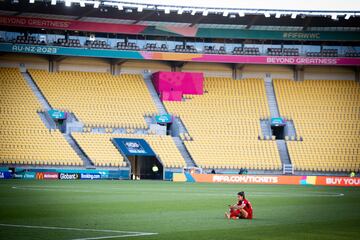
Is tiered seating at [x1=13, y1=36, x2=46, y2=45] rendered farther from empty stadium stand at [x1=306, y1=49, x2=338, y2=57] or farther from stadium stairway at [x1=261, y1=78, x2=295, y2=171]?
empty stadium stand at [x1=306, y1=49, x2=338, y2=57]

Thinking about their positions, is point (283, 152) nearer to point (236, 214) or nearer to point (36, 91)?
point (36, 91)

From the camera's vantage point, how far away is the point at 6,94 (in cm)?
6328

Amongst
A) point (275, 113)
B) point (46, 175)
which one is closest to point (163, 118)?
point (275, 113)

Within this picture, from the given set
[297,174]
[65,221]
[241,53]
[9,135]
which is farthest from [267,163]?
[65,221]

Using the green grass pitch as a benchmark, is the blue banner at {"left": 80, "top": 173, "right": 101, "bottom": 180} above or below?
above

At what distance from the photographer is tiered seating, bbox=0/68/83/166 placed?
56219mm

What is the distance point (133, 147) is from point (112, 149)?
1.96 m

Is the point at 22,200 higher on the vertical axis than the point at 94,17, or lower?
lower

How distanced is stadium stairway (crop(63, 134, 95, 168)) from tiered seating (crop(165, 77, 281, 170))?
9712mm

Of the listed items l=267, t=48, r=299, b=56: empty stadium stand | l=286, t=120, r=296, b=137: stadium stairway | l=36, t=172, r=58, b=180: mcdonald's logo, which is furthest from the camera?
l=267, t=48, r=299, b=56: empty stadium stand

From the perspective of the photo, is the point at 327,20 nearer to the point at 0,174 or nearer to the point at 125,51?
the point at 125,51

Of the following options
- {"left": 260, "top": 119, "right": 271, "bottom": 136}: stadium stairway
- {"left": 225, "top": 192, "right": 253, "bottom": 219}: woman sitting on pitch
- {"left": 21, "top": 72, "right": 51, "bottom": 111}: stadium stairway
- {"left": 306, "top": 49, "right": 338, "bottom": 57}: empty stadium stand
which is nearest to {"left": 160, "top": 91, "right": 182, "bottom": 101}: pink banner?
{"left": 260, "top": 119, "right": 271, "bottom": 136}: stadium stairway

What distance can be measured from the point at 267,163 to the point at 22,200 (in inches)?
1508

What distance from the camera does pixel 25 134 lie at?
58.8 m
